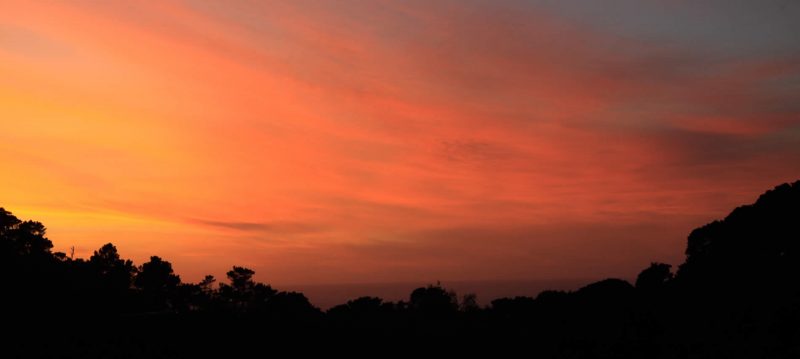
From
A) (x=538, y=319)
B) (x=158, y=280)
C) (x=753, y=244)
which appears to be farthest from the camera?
(x=158, y=280)

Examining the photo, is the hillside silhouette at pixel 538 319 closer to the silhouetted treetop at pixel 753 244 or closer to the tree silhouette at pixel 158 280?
the silhouetted treetop at pixel 753 244

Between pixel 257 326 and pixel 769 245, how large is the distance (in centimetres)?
4655

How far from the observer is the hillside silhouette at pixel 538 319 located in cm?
4700

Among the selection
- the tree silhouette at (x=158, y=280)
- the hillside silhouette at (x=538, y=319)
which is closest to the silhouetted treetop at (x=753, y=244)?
the hillside silhouette at (x=538, y=319)

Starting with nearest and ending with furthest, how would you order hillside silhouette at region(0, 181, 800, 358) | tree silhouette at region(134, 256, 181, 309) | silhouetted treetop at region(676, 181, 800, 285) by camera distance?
hillside silhouette at region(0, 181, 800, 358)
silhouetted treetop at region(676, 181, 800, 285)
tree silhouette at region(134, 256, 181, 309)

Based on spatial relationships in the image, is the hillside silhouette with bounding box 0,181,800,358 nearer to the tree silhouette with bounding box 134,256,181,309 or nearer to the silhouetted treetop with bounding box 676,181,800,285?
the silhouetted treetop with bounding box 676,181,800,285

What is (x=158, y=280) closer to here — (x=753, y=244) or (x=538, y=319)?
(x=538, y=319)

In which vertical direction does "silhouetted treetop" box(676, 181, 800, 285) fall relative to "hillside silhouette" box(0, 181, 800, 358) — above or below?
above

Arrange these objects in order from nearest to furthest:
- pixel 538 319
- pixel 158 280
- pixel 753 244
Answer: pixel 753 244
pixel 538 319
pixel 158 280

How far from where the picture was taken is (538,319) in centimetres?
7319

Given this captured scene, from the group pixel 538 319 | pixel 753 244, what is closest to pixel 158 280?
pixel 538 319

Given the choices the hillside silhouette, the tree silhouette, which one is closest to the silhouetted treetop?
the hillside silhouette

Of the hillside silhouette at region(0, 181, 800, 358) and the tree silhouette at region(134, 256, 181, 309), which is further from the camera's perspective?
the tree silhouette at region(134, 256, 181, 309)

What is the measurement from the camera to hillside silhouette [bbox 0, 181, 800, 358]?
4700cm
